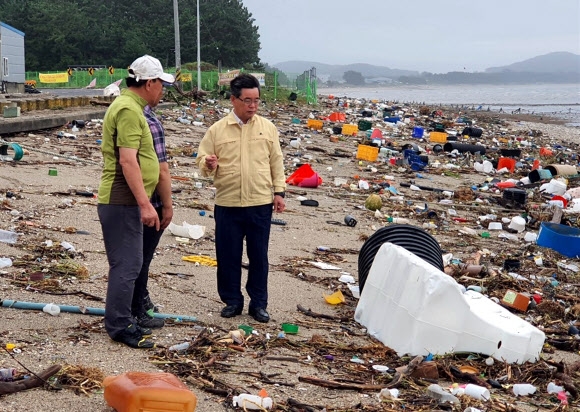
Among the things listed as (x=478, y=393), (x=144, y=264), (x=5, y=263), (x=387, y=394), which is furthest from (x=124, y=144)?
(x=478, y=393)

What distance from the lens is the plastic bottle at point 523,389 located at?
14.1ft

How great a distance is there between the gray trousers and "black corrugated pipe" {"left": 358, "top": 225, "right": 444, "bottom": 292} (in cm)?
201

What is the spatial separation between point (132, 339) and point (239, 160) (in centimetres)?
143

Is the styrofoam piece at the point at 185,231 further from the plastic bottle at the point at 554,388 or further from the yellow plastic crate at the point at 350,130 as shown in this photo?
the yellow plastic crate at the point at 350,130

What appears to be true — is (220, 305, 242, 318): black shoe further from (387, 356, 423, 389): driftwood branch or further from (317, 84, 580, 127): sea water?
(317, 84, 580, 127): sea water

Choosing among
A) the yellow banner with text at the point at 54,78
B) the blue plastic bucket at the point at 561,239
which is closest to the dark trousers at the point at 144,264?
the blue plastic bucket at the point at 561,239

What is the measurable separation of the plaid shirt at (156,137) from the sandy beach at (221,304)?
2.65 feet

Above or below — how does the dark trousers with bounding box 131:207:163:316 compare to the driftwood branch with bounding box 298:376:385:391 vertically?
above

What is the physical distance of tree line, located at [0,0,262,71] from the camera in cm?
5891

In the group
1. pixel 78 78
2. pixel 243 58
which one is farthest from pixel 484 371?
pixel 243 58

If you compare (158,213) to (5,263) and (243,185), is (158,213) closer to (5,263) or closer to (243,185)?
(243,185)

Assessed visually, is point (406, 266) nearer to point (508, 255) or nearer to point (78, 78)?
point (508, 255)

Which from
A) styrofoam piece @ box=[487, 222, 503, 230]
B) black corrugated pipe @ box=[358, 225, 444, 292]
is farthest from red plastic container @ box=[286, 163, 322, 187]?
black corrugated pipe @ box=[358, 225, 444, 292]

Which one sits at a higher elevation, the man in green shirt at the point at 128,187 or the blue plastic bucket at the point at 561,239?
the man in green shirt at the point at 128,187
